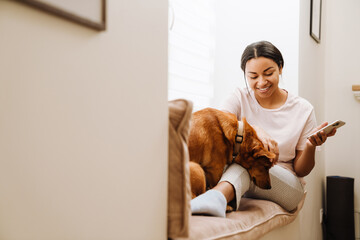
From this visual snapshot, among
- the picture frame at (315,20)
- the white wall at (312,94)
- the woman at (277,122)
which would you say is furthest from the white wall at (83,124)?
the picture frame at (315,20)

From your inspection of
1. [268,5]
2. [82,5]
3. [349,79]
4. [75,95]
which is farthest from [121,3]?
[349,79]

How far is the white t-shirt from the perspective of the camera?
1.85 m

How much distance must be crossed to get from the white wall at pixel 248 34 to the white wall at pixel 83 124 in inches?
61.8

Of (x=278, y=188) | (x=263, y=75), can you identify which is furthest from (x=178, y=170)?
(x=263, y=75)

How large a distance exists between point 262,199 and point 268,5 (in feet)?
4.87

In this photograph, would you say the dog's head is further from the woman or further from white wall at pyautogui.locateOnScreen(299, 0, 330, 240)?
white wall at pyautogui.locateOnScreen(299, 0, 330, 240)

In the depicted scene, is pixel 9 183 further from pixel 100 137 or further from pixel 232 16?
pixel 232 16

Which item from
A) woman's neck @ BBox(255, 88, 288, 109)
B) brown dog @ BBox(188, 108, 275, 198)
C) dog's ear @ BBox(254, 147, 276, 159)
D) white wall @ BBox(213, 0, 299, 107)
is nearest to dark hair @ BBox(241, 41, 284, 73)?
woman's neck @ BBox(255, 88, 288, 109)

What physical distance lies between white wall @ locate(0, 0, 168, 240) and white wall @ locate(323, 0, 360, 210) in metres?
2.47

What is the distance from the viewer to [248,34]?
245 centimetres

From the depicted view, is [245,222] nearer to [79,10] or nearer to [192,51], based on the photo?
[79,10]

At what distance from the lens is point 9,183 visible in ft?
1.77

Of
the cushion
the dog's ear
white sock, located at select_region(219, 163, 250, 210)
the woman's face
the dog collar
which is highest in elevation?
the woman's face

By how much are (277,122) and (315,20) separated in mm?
1154
